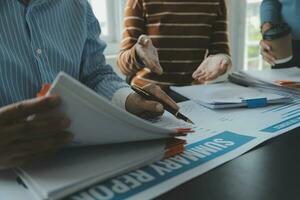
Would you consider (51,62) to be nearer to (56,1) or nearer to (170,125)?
(56,1)

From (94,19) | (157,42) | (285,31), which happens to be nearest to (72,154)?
(94,19)

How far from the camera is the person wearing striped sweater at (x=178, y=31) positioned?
4.60 feet

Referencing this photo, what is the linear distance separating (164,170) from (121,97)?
30 centimetres

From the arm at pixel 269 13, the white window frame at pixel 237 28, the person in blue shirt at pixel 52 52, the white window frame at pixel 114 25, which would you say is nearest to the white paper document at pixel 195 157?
the person in blue shirt at pixel 52 52

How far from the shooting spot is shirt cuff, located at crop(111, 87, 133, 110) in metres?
0.78

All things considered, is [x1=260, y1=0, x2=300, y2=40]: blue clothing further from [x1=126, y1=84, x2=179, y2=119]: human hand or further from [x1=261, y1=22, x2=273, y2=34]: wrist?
[x1=126, y1=84, x2=179, y2=119]: human hand

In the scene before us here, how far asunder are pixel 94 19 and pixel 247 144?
1.78 ft

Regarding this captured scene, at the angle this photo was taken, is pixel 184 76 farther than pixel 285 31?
Yes

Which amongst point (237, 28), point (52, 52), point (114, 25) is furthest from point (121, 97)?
point (237, 28)

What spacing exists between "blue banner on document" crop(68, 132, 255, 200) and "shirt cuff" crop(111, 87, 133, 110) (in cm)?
21

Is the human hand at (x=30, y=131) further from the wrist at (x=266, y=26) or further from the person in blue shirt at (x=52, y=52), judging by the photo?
the wrist at (x=266, y=26)

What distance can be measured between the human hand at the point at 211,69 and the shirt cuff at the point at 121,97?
41 centimetres

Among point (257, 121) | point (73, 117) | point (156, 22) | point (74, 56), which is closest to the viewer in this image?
point (73, 117)

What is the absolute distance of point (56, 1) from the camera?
2.82 feet
